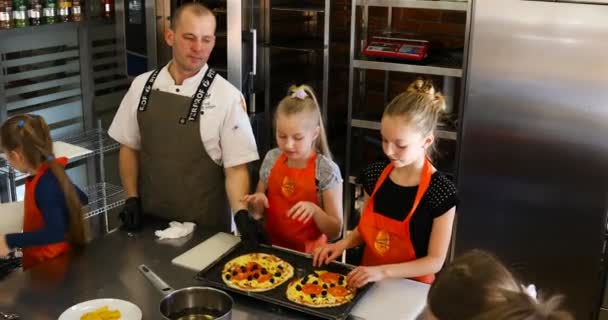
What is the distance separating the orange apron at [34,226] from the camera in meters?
1.90

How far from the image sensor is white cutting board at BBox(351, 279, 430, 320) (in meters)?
1.60

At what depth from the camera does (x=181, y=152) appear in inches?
86.7

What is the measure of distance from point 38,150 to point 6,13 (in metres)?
1.47

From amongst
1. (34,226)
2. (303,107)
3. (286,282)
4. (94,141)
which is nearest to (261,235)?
(286,282)

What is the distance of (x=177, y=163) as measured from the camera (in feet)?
7.27

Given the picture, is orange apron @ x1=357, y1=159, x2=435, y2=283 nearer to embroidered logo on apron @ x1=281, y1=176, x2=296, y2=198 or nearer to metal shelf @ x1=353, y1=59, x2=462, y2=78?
embroidered logo on apron @ x1=281, y1=176, x2=296, y2=198

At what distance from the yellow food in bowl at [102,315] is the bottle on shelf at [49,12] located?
7.17 ft

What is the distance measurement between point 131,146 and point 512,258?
1576mm

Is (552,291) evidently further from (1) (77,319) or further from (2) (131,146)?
(1) (77,319)

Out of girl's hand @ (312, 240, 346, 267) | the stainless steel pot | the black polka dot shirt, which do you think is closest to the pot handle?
the stainless steel pot

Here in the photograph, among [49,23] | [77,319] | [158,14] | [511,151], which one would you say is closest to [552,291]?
[511,151]

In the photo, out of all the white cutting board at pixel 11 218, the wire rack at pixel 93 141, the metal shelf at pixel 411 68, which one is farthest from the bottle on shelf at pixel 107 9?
the white cutting board at pixel 11 218

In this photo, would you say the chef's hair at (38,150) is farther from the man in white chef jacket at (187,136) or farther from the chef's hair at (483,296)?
the chef's hair at (483,296)

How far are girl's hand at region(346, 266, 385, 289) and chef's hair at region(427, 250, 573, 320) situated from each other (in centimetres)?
45
